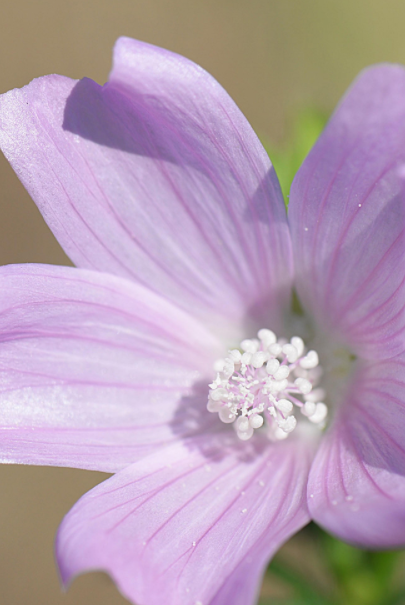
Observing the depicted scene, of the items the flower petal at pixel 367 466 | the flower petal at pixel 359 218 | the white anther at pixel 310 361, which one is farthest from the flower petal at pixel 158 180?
the flower petal at pixel 367 466

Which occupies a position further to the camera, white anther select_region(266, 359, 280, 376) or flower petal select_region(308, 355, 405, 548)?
white anther select_region(266, 359, 280, 376)

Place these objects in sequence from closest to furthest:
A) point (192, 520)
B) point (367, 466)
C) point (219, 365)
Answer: point (367, 466), point (192, 520), point (219, 365)

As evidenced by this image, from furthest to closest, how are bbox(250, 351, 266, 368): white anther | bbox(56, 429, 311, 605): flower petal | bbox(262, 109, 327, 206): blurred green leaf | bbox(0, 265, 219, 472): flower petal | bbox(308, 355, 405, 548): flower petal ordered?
bbox(262, 109, 327, 206): blurred green leaf → bbox(250, 351, 266, 368): white anther → bbox(0, 265, 219, 472): flower petal → bbox(56, 429, 311, 605): flower petal → bbox(308, 355, 405, 548): flower petal

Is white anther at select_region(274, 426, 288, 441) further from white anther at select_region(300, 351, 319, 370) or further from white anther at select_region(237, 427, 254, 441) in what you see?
white anther at select_region(300, 351, 319, 370)

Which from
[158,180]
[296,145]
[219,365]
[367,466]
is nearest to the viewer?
[367,466]

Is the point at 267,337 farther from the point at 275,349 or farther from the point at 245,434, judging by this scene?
the point at 245,434

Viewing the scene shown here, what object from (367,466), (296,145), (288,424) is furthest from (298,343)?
(296,145)

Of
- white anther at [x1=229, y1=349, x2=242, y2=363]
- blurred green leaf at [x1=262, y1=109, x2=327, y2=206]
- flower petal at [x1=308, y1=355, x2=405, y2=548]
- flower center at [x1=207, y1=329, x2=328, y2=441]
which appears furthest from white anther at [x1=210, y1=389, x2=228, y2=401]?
blurred green leaf at [x1=262, y1=109, x2=327, y2=206]
